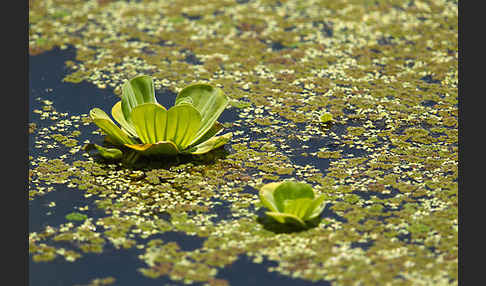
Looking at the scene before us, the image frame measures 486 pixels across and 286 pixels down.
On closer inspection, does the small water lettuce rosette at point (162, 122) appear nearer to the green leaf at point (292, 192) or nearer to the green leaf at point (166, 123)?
the green leaf at point (166, 123)

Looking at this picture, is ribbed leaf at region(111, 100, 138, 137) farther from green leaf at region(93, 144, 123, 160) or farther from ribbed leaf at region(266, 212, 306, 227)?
ribbed leaf at region(266, 212, 306, 227)

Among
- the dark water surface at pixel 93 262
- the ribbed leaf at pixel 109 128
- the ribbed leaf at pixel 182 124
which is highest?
the ribbed leaf at pixel 109 128

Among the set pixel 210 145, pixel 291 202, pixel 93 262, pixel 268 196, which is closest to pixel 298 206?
pixel 291 202

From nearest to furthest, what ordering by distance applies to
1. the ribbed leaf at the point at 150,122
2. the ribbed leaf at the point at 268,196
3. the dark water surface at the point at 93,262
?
the dark water surface at the point at 93,262
the ribbed leaf at the point at 268,196
the ribbed leaf at the point at 150,122

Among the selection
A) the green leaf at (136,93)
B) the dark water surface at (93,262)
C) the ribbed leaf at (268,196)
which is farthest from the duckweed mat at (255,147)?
the green leaf at (136,93)

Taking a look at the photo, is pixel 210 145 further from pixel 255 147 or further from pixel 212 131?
pixel 255 147
